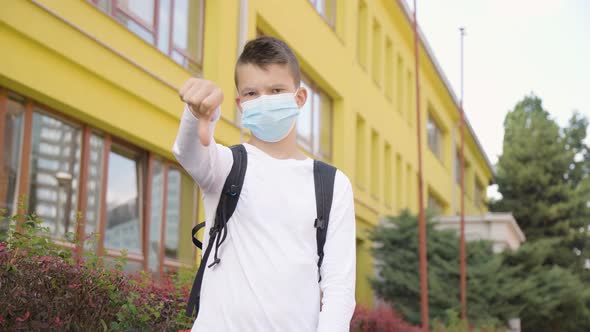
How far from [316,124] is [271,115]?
19647 mm

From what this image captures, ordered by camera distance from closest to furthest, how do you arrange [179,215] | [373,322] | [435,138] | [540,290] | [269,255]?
1. [269,255]
2. [373,322]
3. [179,215]
4. [540,290]
5. [435,138]

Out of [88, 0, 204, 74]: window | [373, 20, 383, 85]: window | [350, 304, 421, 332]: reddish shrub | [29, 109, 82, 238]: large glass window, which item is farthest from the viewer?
[373, 20, 383, 85]: window

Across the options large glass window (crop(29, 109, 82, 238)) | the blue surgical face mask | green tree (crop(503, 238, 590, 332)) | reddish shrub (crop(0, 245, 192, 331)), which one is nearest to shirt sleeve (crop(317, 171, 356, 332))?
the blue surgical face mask

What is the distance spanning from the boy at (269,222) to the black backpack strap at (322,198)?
0.06ft

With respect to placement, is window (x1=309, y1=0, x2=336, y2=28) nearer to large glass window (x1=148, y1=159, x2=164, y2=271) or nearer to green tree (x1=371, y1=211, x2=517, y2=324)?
green tree (x1=371, y1=211, x2=517, y2=324)

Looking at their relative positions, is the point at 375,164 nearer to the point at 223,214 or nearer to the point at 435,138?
the point at 435,138

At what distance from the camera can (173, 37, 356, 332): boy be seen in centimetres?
284

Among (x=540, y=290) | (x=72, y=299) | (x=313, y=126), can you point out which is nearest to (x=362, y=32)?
(x=313, y=126)

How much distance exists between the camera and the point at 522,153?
43281mm

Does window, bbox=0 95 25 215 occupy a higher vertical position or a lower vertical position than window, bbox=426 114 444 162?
lower

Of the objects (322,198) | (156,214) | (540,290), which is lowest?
(322,198)

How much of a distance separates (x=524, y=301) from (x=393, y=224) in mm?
4408

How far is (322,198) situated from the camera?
10.1 ft

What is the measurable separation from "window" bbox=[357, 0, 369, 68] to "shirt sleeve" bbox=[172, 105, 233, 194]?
2431 cm
